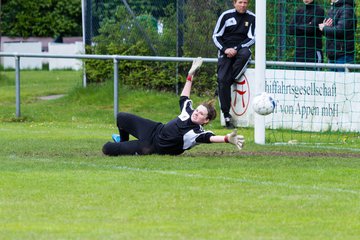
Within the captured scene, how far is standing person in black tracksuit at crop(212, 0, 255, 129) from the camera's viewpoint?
56.3 ft

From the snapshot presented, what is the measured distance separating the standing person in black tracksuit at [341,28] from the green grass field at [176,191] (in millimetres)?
2494

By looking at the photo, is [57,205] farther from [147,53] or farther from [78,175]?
[147,53]

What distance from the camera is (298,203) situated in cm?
923

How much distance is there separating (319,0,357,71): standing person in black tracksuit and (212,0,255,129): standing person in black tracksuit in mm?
1327

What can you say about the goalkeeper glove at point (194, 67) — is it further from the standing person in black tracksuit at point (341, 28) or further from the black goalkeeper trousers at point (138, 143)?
the standing person in black tracksuit at point (341, 28)

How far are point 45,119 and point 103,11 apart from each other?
463 cm

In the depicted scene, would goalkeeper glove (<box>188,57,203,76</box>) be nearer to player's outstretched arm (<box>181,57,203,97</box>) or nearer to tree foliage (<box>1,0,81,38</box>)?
player's outstretched arm (<box>181,57,203,97</box>)

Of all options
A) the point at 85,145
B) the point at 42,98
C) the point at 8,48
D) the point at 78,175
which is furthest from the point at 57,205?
the point at 8,48

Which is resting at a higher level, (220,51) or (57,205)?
(220,51)

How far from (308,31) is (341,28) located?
0.68 meters

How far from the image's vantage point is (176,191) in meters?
9.87

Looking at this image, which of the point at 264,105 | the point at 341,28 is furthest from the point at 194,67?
the point at 341,28

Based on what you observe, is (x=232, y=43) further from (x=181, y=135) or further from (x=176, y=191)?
(x=176, y=191)

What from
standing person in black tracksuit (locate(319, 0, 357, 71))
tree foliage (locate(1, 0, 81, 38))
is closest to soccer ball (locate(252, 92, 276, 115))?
standing person in black tracksuit (locate(319, 0, 357, 71))
